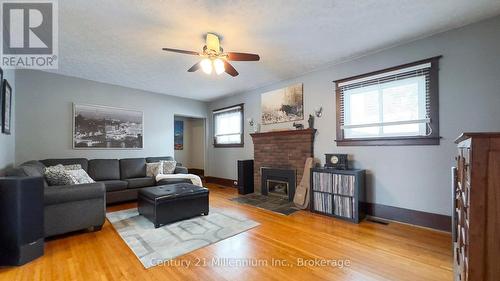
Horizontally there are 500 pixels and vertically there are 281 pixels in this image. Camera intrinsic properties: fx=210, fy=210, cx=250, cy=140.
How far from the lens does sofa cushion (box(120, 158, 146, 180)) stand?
465cm

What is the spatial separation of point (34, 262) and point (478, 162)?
3504 millimetres

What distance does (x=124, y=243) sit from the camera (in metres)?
2.48

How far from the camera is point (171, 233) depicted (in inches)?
107

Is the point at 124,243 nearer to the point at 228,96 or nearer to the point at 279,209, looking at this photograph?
the point at 279,209

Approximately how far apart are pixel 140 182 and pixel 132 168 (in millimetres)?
586

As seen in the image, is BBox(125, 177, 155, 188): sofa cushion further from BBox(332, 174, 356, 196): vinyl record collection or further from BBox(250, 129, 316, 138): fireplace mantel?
BBox(332, 174, 356, 196): vinyl record collection

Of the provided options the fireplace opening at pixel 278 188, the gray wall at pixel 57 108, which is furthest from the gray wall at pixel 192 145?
the fireplace opening at pixel 278 188

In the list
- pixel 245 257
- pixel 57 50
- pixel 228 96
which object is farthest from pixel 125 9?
pixel 228 96

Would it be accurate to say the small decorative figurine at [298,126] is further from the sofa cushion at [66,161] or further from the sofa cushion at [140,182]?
the sofa cushion at [66,161]

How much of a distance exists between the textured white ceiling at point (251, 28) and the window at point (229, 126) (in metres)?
2.07

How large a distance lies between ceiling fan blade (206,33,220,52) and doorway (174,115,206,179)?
4.74 m

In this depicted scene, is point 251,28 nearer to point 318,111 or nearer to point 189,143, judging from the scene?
point 318,111

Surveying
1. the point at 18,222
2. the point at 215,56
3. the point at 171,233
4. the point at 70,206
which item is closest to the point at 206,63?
the point at 215,56

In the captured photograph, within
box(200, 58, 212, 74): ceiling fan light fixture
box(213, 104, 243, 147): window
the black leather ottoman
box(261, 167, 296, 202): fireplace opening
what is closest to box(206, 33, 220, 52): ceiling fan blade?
box(200, 58, 212, 74): ceiling fan light fixture
